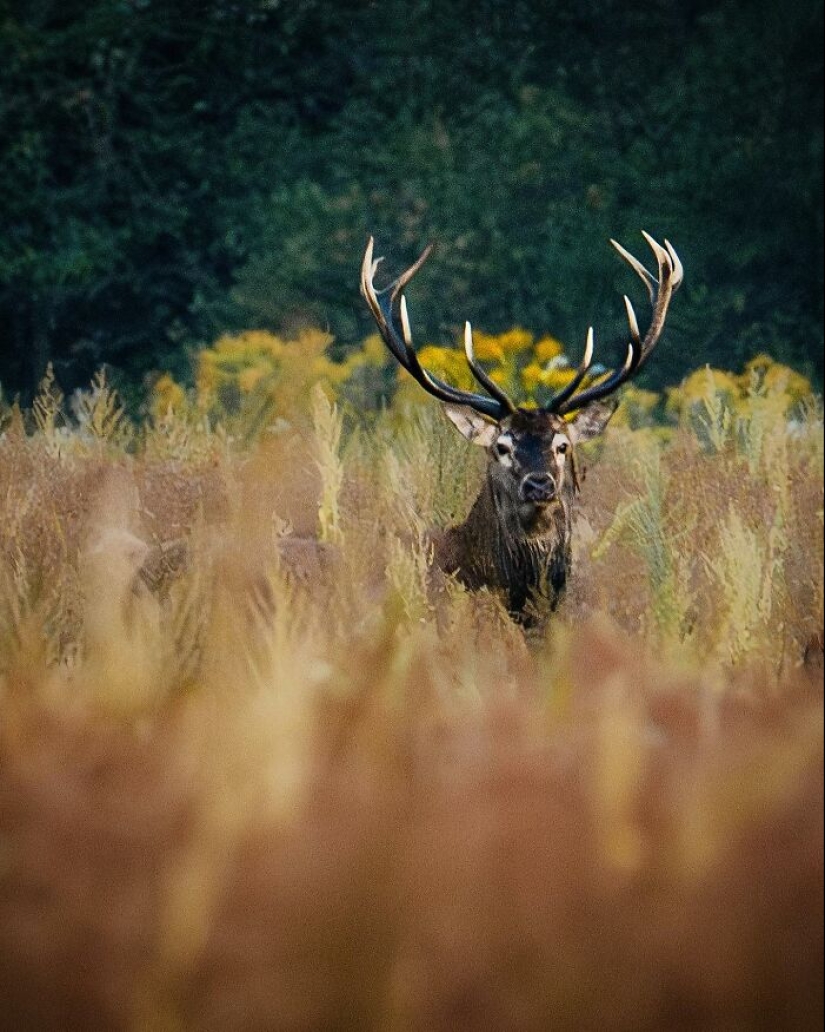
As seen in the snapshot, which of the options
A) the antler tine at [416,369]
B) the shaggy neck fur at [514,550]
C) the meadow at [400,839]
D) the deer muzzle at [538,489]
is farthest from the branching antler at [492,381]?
the meadow at [400,839]

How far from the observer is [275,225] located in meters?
16.7

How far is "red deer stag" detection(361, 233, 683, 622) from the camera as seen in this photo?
187 inches

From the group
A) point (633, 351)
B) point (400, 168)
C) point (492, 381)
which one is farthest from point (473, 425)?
point (400, 168)

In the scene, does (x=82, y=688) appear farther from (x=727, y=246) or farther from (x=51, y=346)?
(x=51, y=346)

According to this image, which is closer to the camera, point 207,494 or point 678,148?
point 207,494

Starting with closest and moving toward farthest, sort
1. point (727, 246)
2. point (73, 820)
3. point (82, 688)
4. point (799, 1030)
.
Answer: point (799, 1030) → point (73, 820) → point (82, 688) → point (727, 246)

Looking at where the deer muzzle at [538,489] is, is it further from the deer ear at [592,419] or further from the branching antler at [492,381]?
the deer ear at [592,419]

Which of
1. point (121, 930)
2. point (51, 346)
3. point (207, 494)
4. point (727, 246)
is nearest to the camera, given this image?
point (121, 930)

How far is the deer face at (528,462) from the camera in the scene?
15.3 ft

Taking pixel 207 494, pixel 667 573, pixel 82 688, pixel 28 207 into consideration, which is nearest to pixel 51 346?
pixel 28 207

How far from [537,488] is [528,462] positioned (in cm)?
15

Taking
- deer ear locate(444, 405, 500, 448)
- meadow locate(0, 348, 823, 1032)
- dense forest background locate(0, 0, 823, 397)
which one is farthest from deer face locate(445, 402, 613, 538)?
dense forest background locate(0, 0, 823, 397)

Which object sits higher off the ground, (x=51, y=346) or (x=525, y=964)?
(x=51, y=346)

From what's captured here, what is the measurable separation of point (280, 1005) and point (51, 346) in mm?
16178
